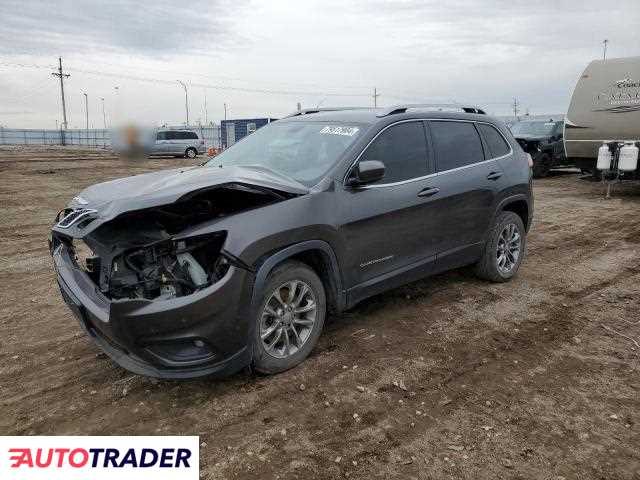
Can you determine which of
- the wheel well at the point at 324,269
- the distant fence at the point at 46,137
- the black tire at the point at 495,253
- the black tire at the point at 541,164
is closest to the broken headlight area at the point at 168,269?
the wheel well at the point at 324,269

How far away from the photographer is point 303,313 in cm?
369

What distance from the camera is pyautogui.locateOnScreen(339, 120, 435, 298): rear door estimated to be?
3916 mm

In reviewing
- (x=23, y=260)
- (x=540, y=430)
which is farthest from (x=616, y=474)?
(x=23, y=260)

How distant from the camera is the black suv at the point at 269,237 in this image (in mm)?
3100

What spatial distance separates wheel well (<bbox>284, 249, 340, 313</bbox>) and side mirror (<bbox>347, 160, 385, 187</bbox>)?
1.98ft

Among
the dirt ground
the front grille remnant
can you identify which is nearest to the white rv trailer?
the dirt ground

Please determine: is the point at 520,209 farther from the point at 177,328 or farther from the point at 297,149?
the point at 177,328

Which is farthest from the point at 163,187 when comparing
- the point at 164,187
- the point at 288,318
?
the point at 288,318

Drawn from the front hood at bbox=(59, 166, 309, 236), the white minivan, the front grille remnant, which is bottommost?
the front grille remnant

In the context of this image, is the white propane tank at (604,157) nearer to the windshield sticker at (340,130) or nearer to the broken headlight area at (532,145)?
→ the broken headlight area at (532,145)

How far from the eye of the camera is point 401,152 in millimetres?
4406

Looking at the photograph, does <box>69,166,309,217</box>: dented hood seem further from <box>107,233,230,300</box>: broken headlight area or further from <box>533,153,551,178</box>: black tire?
<box>533,153,551,178</box>: black tire

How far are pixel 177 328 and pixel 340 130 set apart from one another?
7.12 ft

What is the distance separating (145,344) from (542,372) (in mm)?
2669
